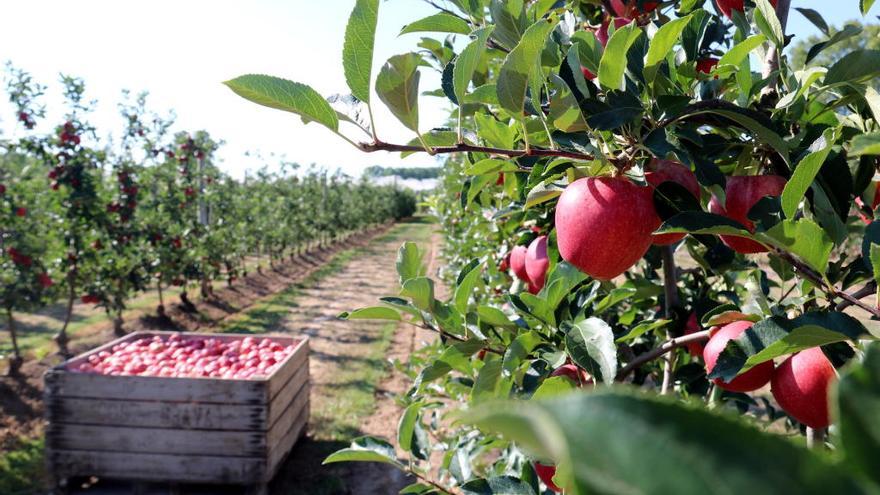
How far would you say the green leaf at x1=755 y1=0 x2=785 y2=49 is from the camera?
2.61 ft

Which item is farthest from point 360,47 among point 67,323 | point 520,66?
point 67,323

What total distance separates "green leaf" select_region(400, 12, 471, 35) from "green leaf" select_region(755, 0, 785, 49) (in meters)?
0.46

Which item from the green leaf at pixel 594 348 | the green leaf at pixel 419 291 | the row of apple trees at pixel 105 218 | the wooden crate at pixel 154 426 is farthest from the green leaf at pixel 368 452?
the row of apple trees at pixel 105 218

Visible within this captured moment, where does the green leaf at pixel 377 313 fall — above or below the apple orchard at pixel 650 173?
below

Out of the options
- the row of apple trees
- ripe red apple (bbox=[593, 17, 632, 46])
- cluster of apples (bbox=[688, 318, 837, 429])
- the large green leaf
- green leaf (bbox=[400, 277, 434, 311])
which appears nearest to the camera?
the large green leaf

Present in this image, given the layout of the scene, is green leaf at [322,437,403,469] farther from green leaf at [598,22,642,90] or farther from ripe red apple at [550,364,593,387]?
green leaf at [598,22,642,90]

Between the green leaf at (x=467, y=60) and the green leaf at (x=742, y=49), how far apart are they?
356 millimetres

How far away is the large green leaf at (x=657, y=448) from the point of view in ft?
0.54

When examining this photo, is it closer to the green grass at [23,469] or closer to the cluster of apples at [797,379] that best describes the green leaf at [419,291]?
the cluster of apples at [797,379]

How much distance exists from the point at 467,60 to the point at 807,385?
0.57 m

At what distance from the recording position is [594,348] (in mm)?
801

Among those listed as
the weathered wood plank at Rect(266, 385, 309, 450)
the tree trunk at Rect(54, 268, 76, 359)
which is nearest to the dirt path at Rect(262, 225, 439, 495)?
the weathered wood plank at Rect(266, 385, 309, 450)

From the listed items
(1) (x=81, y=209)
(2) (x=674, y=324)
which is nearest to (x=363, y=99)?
(2) (x=674, y=324)

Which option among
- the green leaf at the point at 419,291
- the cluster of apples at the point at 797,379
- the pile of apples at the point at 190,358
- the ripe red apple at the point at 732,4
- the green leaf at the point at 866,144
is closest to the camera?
the green leaf at the point at 866,144
